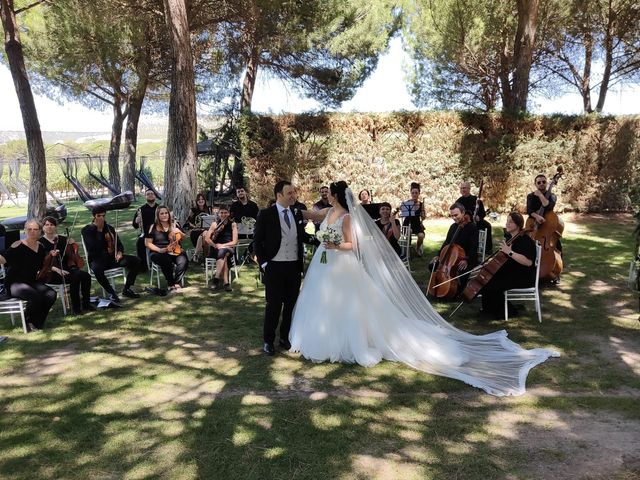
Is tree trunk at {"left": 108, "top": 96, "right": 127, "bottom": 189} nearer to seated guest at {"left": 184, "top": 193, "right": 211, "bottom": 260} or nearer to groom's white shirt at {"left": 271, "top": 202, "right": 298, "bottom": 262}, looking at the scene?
seated guest at {"left": 184, "top": 193, "right": 211, "bottom": 260}

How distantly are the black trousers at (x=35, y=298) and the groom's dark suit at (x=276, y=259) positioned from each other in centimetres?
294

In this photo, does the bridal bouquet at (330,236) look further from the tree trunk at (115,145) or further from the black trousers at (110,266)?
the tree trunk at (115,145)

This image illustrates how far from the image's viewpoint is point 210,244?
28.5 feet

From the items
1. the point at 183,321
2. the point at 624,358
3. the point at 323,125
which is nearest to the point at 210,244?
the point at 183,321

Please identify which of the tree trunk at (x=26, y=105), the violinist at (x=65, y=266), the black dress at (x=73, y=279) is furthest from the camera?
the tree trunk at (x=26, y=105)

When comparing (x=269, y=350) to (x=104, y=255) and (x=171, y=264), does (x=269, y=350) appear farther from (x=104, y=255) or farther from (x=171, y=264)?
(x=104, y=255)

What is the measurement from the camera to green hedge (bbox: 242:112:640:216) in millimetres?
14711

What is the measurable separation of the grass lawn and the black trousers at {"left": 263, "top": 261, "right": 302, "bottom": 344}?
0.34 m

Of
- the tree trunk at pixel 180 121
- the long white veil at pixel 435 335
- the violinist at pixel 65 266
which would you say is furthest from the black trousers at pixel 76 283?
the tree trunk at pixel 180 121

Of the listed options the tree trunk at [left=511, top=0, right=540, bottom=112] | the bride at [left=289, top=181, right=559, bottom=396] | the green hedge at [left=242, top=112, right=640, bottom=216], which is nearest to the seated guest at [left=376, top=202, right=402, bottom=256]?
the bride at [left=289, top=181, right=559, bottom=396]

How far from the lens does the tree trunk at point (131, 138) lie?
74.5ft

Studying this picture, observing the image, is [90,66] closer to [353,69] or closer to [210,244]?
[353,69]

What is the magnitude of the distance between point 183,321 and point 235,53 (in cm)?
1482

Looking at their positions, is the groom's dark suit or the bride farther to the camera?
the groom's dark suit
